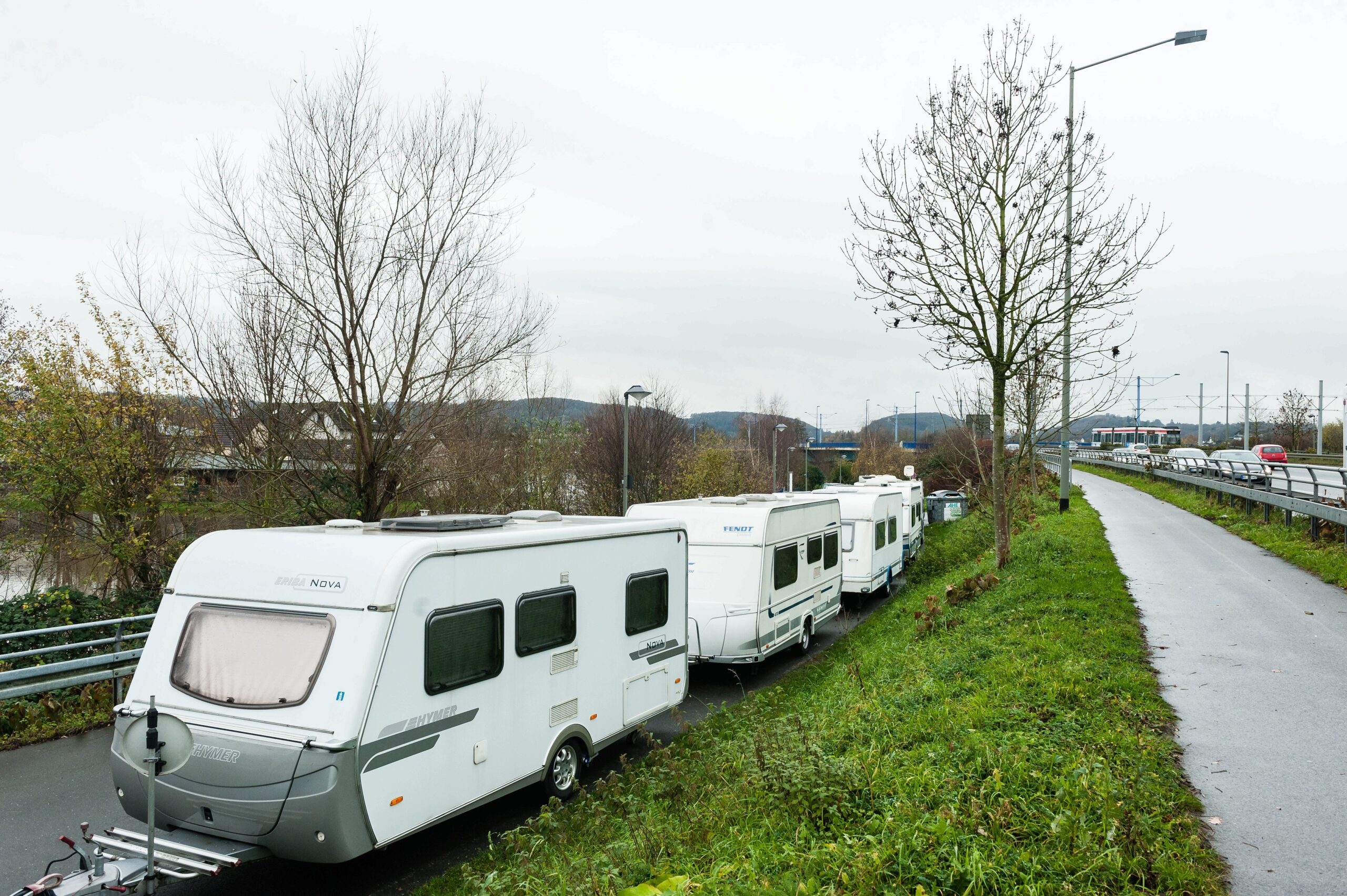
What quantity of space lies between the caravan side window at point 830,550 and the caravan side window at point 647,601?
6.70 m

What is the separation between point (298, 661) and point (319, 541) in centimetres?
89

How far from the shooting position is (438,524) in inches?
291

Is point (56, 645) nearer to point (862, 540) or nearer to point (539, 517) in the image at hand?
point (539, 517)

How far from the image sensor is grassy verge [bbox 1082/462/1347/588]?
558 inches

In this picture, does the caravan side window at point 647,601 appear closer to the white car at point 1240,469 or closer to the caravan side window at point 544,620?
the caravan side window at point 544,620

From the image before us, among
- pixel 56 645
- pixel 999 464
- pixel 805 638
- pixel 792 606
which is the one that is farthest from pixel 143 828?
pixel 999 464

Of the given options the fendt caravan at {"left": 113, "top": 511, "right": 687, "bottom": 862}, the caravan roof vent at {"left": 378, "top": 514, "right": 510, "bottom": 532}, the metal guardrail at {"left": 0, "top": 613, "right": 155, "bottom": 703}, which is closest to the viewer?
the fendt caravan at {"left": 113, "top": 511, "right": 687, "bottom": 862}

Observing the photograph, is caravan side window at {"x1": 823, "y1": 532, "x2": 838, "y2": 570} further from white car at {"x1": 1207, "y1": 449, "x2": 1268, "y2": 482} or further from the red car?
the red car

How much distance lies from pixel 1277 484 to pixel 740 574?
19097 millimetres

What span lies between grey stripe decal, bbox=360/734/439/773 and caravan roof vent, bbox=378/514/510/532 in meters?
1.78

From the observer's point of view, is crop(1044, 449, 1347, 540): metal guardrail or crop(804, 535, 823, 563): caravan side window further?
crop(1044, 449, 1347, 540): metal guardrail

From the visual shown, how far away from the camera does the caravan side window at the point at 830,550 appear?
15555 millimetres

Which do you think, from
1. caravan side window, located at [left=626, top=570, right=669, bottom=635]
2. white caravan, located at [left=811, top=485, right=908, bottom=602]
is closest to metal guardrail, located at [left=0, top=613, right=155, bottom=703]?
caravan side window, located at [left=626, top=570, right=669, bottom=635]

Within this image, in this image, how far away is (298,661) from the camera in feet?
19.1
